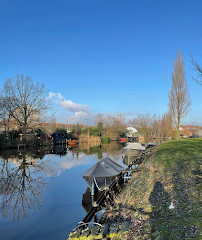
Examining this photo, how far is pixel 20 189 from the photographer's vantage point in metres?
13.4

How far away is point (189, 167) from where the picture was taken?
10547mm

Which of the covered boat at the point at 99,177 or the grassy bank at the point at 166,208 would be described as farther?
the covered boat at the point at 99,177

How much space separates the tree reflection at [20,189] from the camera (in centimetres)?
1022

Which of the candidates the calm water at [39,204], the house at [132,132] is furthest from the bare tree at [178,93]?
the house at [132,132]

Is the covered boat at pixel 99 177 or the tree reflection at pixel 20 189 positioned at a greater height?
the covered boat at pixel 99 177

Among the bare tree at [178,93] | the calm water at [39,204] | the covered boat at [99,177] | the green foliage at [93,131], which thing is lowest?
the calm water at [39,204]

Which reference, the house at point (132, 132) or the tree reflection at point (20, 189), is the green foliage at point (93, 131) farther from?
the tree reflection at point (20, 189)

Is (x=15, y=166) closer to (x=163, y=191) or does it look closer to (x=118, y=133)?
(x=163, y=191)

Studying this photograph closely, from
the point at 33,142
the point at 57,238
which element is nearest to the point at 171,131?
the point at 33,142

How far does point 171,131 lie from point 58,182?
50467mm

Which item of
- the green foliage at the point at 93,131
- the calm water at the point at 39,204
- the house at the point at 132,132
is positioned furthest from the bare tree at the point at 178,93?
the house at the point at 132,132

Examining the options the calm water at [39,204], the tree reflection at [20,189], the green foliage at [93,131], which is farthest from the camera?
the green foliage at [93,131]

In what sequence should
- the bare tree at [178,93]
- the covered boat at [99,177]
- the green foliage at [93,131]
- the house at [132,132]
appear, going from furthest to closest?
the house at [132,132], the green foliage at [93,131], the bare tree at [178,93], the covered boat at [99,177]

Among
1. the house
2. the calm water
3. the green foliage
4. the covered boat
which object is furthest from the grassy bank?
the house
